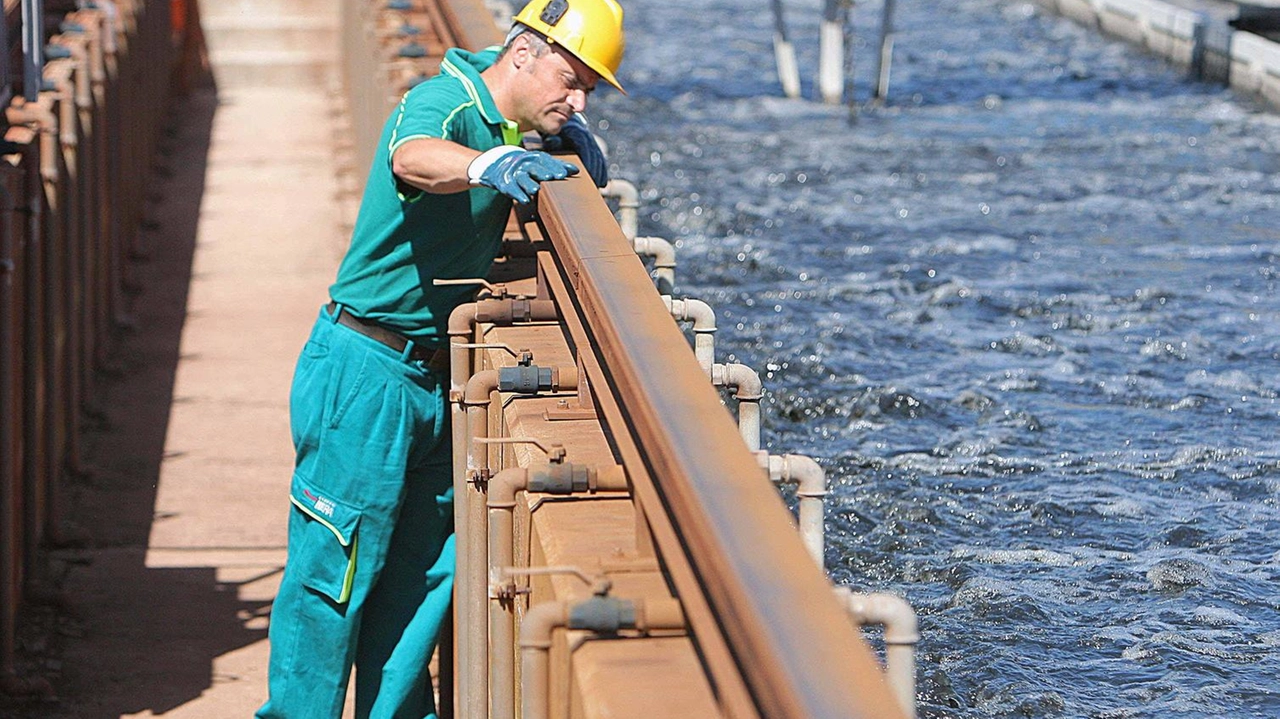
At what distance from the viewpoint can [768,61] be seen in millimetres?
20656

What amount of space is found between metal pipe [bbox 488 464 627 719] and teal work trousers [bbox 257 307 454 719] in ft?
3.79

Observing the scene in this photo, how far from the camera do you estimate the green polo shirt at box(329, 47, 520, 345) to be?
15.2 ft

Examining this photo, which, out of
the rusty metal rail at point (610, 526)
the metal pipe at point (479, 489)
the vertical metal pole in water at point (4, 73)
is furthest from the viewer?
the vertical metal pole in water at point (4, 73)

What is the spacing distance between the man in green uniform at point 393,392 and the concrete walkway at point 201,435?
115 centimetres

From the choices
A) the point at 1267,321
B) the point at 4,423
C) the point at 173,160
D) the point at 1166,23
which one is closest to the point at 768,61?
the point at 1166,23

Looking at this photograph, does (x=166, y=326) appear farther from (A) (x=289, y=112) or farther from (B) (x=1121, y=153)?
(B) (x=1121, y=153)

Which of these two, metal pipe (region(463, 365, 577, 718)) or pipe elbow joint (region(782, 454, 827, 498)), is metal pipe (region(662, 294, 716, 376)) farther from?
pipe elbow joint (region(782, 454, 827, 498))

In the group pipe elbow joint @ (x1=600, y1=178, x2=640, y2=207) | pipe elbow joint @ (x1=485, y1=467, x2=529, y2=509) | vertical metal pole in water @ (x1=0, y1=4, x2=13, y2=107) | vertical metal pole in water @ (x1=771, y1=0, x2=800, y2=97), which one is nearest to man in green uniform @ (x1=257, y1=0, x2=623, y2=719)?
pipe elbow joint @ (x1=600, y1=178, x2=640, y2=207)

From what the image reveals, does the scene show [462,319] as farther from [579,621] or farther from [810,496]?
[579,621]

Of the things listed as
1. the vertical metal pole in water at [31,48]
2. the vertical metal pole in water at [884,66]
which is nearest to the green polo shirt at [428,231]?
the vertical metal pole in water at [31,48]

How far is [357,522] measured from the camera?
4836 millimetres

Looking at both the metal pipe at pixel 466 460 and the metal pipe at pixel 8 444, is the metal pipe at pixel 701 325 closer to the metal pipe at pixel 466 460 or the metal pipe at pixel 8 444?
the metal pipe at pixel 466 460

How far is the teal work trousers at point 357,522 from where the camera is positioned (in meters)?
4.84

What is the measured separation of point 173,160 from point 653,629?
1197cm
